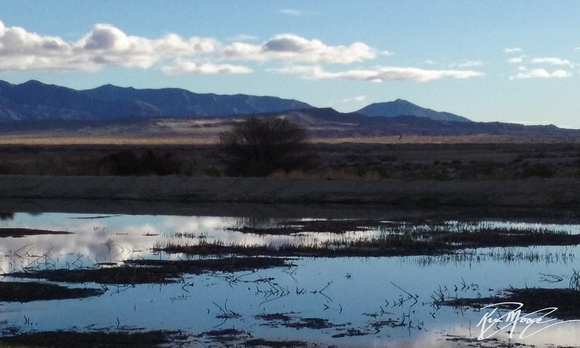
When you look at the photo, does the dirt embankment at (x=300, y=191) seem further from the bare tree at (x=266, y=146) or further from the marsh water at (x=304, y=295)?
the marsh water at (x=304, y=295)

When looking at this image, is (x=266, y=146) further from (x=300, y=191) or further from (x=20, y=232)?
(x=20, y=232)

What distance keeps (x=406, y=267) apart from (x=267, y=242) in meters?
5.38

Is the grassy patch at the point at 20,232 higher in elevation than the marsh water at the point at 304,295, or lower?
lower

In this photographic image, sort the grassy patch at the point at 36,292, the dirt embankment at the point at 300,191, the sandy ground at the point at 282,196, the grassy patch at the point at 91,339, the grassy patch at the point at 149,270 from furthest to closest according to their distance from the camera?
the dirt embankment at the point at 300,191, the sandy ground at the point at 282,196, the grassy patch at the point at 149,270, the grassy patch at the point at 36,292, the grassy patch at the point at 91,339

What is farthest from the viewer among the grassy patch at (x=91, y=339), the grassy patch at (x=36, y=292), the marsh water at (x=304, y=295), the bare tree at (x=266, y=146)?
the bare tree at (x=266, y=146)

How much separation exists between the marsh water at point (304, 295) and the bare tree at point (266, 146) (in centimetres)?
2266

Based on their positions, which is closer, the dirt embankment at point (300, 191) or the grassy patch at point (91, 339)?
the grassy patch at point (91, 339)

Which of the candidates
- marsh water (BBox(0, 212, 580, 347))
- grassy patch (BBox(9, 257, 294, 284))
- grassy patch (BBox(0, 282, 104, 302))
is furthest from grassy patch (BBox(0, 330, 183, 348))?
grassy patch (BBox(9, 257, 294, 284))

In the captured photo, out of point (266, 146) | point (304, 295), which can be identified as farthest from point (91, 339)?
point (266, 146)

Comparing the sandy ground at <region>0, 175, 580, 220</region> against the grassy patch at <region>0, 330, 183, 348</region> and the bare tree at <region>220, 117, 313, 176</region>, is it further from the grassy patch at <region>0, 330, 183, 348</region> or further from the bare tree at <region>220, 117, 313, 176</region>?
the grassy patch at <region>0, 330, 183, 348</region>

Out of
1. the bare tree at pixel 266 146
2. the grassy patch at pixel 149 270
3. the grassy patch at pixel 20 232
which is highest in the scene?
the bare tree at pixel 266 146

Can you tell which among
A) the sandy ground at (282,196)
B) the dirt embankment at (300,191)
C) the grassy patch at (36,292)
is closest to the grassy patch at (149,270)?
the grassy patch at (36,292)

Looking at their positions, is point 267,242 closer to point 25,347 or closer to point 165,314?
point 165,314

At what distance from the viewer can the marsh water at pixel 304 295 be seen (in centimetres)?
1277
